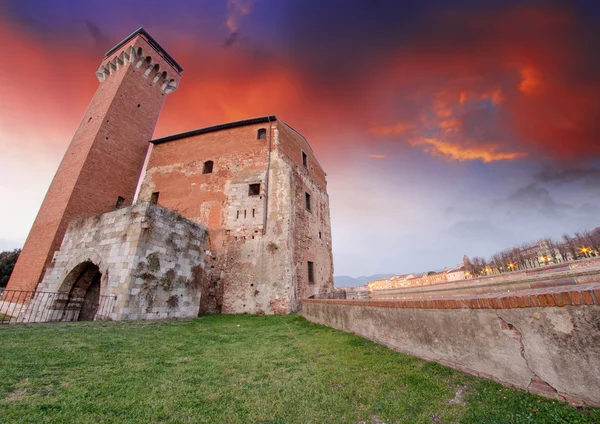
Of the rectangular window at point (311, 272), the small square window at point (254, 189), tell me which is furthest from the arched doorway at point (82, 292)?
the rectangular window at point (311, 272)

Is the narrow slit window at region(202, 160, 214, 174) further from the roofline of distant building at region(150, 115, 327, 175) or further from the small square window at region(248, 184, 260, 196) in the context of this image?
the small square window at region(248, 184, 260, 196)

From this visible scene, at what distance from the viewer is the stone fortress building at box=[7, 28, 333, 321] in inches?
383

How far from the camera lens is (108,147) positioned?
687 inches

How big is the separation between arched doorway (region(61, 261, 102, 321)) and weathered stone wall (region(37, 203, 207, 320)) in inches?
3.3

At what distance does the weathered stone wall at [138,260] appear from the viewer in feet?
28.8

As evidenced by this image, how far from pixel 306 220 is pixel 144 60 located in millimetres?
19208

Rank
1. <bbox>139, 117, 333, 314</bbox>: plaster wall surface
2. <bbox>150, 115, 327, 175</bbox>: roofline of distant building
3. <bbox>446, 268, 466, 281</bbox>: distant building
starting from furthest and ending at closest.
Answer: <bbox>446, 268, 466, 281</bbox>: distant building, <bbox>150, 115, 327, 175</bbox>: roofline of distant building, <bbox>139, 117, 333, 314</bbox>: plaster wall surface

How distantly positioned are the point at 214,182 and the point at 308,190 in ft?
21.7

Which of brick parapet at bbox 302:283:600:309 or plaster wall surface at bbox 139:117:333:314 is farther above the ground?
plaster wall surface at bbox 139:117:333:314

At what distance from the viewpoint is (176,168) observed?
1817 centimetres

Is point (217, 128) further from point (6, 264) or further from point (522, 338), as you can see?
point (6, 264)

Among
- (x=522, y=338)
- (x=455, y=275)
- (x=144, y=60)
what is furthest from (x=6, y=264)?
(x=455, y=275)

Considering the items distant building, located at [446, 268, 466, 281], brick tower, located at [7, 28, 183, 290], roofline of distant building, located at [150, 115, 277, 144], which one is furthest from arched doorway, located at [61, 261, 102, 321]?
distant building, located at [446, 268, 466, 281]

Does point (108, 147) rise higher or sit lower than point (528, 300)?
higher
